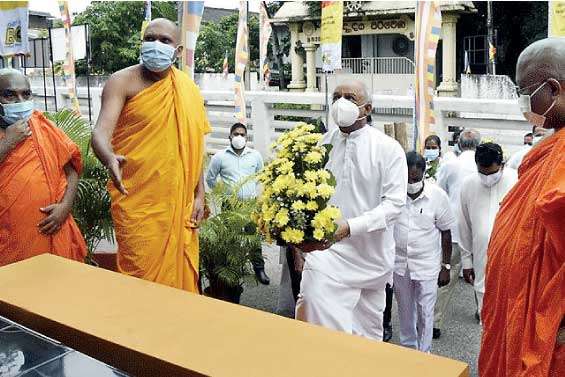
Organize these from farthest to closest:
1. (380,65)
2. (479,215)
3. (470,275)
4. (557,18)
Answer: (380,65) → (557,18) → (479,215) → (470,275)

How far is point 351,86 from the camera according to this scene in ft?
13.7

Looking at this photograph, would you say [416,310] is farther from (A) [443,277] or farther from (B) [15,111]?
(B) [15,111]

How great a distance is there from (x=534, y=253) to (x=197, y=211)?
253 cm

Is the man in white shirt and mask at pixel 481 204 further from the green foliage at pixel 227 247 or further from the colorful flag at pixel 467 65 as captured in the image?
the colorful flag at pixel 467 65

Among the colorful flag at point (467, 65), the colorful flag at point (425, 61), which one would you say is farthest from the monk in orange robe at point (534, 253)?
the colorful flag at point (467, 65)

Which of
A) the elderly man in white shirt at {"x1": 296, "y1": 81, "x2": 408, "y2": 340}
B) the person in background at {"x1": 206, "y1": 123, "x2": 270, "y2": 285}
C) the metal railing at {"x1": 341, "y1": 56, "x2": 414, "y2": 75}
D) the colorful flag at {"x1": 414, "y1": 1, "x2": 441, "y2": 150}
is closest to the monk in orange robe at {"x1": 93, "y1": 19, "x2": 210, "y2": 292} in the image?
the elderly man in white shirt at {"x1": 296, "y1": 81, "x2": 408, "y2": 340}

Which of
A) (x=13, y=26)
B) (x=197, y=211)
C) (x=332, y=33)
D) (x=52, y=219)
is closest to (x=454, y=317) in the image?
(x=197, y=211)

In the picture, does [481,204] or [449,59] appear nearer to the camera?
[481,204]

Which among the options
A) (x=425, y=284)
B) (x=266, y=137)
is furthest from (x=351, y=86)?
(x=266, y=137)

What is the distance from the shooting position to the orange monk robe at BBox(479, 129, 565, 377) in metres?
2.29

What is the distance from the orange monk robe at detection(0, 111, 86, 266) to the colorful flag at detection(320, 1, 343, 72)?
5.26m

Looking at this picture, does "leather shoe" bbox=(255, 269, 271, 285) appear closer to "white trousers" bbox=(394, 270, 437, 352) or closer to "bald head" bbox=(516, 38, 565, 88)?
"white trousers" bbox=(394, 270, 437, 352)

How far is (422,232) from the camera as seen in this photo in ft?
16.7

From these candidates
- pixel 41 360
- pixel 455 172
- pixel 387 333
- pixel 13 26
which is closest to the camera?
pixel 41 360
